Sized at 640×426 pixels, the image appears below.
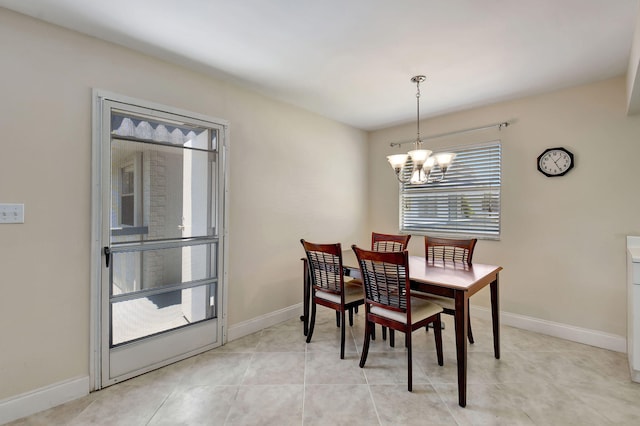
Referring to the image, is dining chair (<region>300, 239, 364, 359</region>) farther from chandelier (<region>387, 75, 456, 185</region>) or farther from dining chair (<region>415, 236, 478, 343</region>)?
chandelier (<region>387, 75, 456, 185</region>)

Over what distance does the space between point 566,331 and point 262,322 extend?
3.01m

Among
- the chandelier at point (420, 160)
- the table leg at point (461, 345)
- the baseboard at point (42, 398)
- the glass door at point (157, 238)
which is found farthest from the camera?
the chandelier at point (420, 160)

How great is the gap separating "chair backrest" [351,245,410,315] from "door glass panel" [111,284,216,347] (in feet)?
4.69

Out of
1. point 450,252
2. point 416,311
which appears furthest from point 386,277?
point 450,252

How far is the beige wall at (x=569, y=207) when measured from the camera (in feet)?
8.46

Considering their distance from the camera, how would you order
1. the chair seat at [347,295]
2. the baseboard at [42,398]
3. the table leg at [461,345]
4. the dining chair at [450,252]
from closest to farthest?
the baseboard at [42,398]
the table leg at [461,345]
the chair seat at [347,295]
the dining chair at [450,252]

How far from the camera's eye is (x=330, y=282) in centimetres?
260

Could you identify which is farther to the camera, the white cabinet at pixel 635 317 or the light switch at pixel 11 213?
the white cabinet at pixel 635 317

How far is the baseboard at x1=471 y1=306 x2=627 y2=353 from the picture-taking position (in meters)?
2.58

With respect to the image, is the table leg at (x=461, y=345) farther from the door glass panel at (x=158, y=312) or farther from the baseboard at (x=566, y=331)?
the door glass panel at (x=158, y=312)

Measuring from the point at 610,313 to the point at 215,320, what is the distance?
3.59 meters

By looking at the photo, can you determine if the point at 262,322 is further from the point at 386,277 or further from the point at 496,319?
the point at 496,319

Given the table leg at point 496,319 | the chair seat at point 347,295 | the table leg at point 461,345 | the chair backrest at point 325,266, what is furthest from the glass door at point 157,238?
the table leg at point 496,319

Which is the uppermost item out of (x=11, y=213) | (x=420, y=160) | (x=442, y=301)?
(x=420, y=160)
